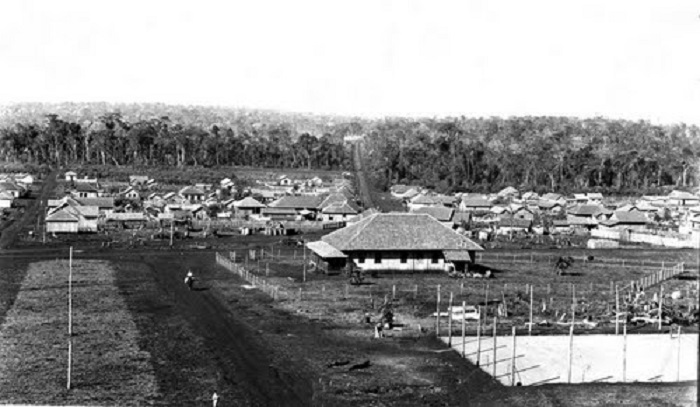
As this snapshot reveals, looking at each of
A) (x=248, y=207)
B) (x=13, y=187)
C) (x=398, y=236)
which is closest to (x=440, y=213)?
(x=248, y=207)

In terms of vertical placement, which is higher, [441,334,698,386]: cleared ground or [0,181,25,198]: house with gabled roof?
[441,334,698,386]: cleared ground

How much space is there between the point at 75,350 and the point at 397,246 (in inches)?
822

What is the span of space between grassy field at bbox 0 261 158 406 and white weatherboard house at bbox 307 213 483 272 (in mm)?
11270

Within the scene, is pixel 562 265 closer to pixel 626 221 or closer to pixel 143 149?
pixel 626 221

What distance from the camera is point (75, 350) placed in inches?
1071

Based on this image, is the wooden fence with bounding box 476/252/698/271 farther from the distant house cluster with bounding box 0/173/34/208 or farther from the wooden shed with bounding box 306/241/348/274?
the distant house cluster with bounding box 0/173/34/208

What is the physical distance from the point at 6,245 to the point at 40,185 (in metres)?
38.2

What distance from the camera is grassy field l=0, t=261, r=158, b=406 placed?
74.0 ft

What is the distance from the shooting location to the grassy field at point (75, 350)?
888 inches

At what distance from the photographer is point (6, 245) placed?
53.7 m

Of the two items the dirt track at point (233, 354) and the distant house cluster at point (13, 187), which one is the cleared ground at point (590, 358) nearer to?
the dirt track at point (233, 354)

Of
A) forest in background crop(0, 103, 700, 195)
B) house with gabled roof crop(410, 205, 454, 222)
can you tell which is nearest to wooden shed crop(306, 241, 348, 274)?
house with gabled roof crop(410, 205, 454, 222)

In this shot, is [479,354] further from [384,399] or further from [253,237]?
[253,237]

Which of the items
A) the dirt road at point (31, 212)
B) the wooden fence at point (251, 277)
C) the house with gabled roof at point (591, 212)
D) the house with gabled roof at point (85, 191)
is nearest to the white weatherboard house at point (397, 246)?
the wooden fence at point (251, 277)
